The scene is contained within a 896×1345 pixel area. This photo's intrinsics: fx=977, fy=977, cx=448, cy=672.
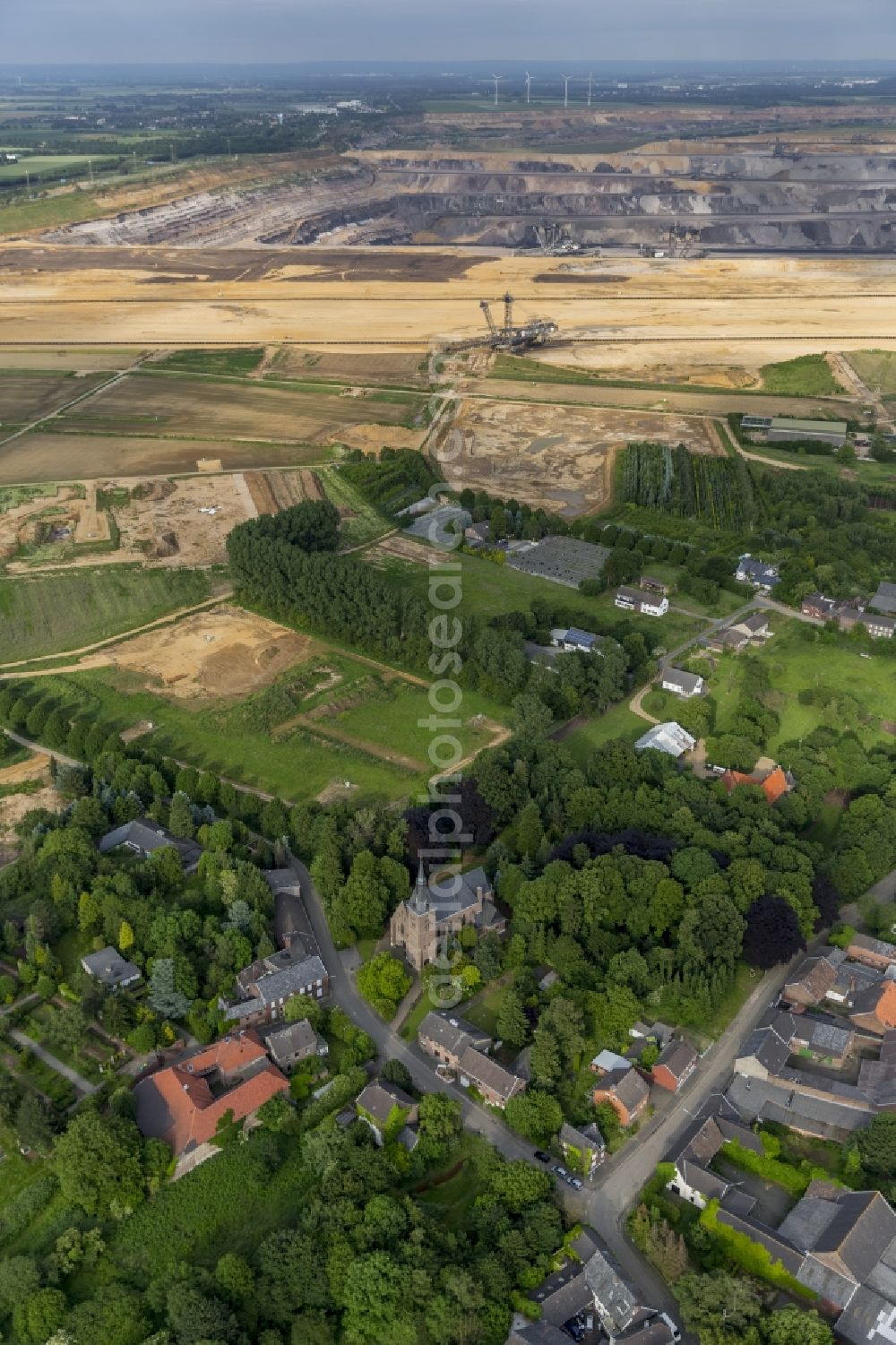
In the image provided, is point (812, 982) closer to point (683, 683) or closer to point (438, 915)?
point (438, 915)

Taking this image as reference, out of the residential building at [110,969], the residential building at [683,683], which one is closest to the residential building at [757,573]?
the residential building at [683,683]

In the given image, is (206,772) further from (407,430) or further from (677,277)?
(677,277)

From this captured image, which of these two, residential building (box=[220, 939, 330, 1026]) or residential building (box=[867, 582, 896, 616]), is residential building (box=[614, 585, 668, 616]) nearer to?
residential building (box=[867, 582, 896, 616])

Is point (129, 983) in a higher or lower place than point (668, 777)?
lower

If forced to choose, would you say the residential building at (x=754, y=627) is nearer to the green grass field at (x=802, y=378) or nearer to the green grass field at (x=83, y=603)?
the green grass field at (x=83, y=603)

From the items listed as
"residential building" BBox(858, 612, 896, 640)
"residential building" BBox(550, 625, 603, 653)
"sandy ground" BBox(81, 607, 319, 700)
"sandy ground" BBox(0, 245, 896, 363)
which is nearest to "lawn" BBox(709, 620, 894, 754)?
"residential building" BBox(858, 612, 896, 640)

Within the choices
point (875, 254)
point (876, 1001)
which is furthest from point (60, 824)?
point (875, 254)
